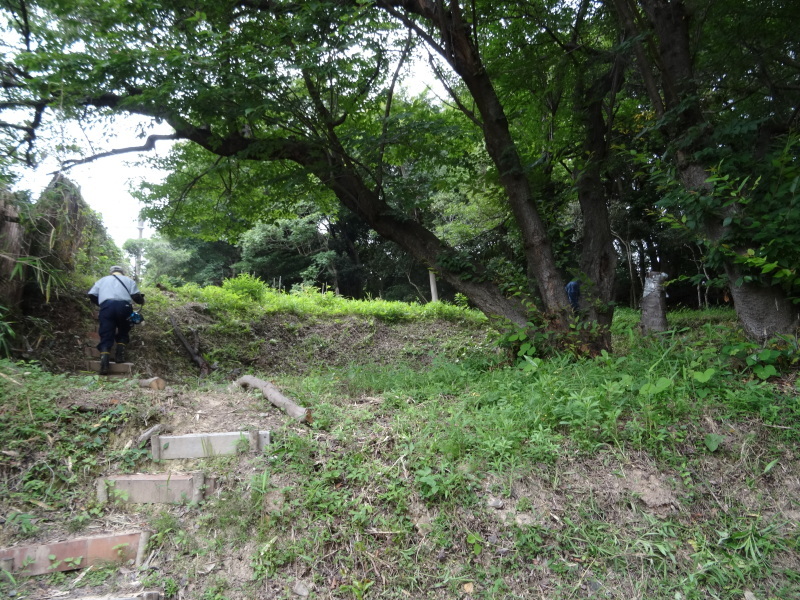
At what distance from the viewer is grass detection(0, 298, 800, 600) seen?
2.68m

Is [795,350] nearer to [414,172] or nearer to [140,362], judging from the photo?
[414,172]

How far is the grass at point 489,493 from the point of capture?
268cm

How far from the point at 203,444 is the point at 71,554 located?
3.12ft

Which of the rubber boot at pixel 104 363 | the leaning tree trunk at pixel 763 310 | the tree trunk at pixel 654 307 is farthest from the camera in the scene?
the tree trunk at pixel 654 307

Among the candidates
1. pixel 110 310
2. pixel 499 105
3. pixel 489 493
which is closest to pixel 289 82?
pixel 499 105

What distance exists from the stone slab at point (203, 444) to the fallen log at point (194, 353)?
3.70m

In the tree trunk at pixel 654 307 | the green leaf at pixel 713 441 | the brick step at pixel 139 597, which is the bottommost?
the brick step at pixel 139 597

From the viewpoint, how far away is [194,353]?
7422 mm

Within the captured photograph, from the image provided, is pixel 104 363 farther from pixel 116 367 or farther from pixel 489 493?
pixel 489 493

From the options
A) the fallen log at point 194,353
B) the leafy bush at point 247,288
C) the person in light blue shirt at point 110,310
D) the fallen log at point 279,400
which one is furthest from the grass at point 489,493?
the leafy bush at point 247,288

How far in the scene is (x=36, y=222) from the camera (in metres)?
5.55

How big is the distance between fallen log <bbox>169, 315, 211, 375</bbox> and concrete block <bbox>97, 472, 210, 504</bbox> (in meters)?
3.92

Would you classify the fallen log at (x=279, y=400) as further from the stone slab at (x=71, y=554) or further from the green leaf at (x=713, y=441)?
the green leaf at (x=713, y=441)

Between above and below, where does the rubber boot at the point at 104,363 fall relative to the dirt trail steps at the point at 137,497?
above
